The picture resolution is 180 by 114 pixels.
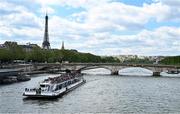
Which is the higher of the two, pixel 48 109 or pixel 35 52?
pixel 35 52

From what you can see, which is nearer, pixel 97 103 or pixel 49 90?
pixel 97 103

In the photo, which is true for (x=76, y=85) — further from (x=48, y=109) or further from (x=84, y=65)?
(x=84, y=65)

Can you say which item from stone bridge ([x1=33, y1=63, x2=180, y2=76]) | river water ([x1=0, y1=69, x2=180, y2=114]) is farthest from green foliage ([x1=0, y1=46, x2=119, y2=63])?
river water ([x1=0, y1=69, x2=180, y2=114])

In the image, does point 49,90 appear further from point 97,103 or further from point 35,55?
point 35,55

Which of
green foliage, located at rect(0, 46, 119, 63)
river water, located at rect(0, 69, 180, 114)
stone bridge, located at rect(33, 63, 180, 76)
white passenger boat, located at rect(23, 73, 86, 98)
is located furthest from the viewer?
green foliage, located at rect(0, 46, 119, 63)

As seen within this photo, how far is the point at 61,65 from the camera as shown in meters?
104

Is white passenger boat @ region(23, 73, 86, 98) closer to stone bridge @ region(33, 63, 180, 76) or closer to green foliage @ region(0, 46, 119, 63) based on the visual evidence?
stone bridge @ region(33, 63, 180, 76)

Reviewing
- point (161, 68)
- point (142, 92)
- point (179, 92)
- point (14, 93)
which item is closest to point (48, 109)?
point (14, 93)

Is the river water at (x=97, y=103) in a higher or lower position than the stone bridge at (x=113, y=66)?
lower

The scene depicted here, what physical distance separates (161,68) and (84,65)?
16.7 metres

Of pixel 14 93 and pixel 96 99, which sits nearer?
pixel 96 99

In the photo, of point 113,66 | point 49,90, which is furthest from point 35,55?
point 49,90

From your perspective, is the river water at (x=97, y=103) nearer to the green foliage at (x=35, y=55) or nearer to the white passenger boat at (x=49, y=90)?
the white passenger boat at (x=49, y=90)

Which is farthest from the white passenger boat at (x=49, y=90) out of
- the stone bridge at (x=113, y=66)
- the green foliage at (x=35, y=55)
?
the green foliage at (x=35, y=55)
